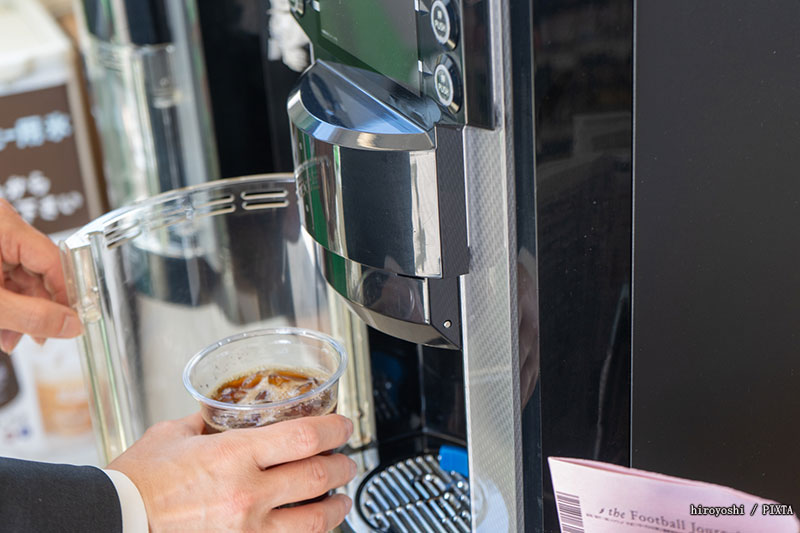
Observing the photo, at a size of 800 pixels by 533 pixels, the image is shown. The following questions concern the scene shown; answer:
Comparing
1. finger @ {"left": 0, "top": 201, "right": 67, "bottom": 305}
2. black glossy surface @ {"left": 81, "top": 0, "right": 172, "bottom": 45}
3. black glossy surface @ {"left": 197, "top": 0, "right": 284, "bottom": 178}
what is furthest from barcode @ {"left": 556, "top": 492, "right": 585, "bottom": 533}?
black glossy surface @ {"left": 81, "top": 0, "right": 172, "bottom": 45}

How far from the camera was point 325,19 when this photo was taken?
28.9 inches

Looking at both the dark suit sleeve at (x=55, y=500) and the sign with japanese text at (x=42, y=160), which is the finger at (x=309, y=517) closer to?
the dark suit sleeve at (x=55, y=500)

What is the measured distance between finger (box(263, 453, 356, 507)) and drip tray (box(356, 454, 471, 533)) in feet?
0.47

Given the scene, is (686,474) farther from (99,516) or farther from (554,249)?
(99,516)

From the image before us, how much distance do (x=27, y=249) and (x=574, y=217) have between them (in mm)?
604

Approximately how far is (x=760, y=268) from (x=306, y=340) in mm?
383

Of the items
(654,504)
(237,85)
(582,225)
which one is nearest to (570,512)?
(654,504)

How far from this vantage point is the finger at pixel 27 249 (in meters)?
0.93

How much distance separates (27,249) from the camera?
3.08 feet

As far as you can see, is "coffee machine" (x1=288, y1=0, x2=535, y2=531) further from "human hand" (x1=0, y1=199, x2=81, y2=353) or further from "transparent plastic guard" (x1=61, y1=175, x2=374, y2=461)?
"human hand" (x1=0, y1=199, x2=81, y2=353)

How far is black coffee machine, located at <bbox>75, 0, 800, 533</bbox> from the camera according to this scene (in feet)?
1.84

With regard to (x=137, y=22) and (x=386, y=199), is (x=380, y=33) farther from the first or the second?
(x=137, y=22)

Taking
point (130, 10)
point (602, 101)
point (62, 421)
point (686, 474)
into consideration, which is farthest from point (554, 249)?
point (62, 421)

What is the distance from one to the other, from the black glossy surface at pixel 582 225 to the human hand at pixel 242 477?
16 centimetres
